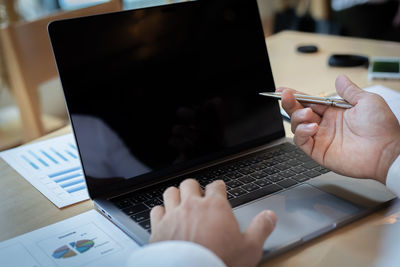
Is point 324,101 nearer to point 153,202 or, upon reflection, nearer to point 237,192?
point 237,192

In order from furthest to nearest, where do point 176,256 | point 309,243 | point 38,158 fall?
point 38,158 → point 309,243 → point 176,256

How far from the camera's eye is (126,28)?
0.77m

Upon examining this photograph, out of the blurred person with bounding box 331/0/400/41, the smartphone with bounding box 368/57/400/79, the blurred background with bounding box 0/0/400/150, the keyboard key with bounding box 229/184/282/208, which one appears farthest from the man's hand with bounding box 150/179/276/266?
the blurred person with bounding box 331/0/400/41

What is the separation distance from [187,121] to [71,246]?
30 cm

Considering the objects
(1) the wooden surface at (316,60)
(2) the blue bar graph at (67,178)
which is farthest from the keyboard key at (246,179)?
(1) the wooden surface at (316,60)

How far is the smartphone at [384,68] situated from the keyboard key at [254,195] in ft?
2.50

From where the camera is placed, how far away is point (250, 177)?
0.77 metres

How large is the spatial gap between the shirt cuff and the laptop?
1.3 inches

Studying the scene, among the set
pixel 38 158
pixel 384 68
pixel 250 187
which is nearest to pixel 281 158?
pixel 250 187

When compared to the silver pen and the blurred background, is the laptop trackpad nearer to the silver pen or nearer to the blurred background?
the silver pen

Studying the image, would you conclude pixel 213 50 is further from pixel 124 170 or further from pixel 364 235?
pixel 364 235

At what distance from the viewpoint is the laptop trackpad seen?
62 cm

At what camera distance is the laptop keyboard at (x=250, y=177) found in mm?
702

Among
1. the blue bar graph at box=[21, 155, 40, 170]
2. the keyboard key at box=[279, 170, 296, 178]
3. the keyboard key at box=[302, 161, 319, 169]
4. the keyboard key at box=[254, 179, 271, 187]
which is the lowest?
the keyboard key at box=[302, 161, 319, 169]
